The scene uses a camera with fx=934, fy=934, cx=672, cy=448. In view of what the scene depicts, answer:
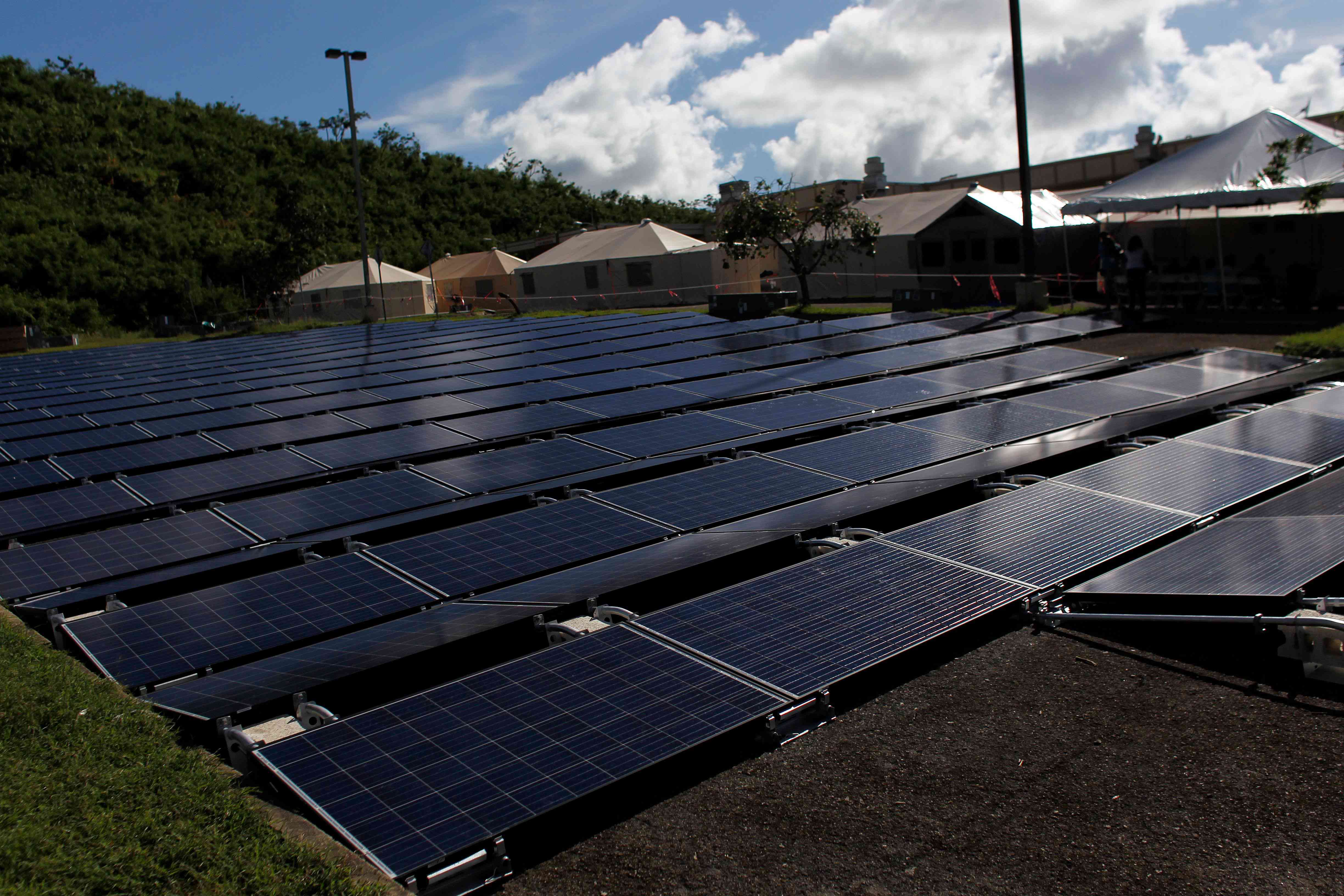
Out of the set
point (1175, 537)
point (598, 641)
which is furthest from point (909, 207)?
point (598, 641)

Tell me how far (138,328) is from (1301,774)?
78361 millimetres

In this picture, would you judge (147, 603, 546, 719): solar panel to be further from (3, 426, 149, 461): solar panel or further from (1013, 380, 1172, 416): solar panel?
(3, 426, 149, 461): solar panel

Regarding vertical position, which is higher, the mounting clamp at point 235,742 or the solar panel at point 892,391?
the solar panel at point 892,391

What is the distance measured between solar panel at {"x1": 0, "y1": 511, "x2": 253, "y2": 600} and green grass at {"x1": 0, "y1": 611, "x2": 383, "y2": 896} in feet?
5.96

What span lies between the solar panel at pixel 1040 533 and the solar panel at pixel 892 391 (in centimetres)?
467

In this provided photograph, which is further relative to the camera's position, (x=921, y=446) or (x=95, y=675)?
(x=921, y=446)

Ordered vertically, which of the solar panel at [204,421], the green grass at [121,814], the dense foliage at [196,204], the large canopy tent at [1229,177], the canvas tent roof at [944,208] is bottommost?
the green grass at [121,814]

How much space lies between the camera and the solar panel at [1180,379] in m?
11.8

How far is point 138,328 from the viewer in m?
69.3

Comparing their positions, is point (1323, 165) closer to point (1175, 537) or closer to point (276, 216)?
point (1175, 537)

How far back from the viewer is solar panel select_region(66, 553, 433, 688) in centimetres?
547

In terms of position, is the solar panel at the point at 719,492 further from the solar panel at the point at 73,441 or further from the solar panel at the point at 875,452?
the solar panel at the point at 73,441

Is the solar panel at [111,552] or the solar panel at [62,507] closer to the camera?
the solar panel at [111,552]

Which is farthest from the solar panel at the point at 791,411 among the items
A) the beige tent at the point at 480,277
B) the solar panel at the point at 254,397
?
the beige tent at the point at 480,277
